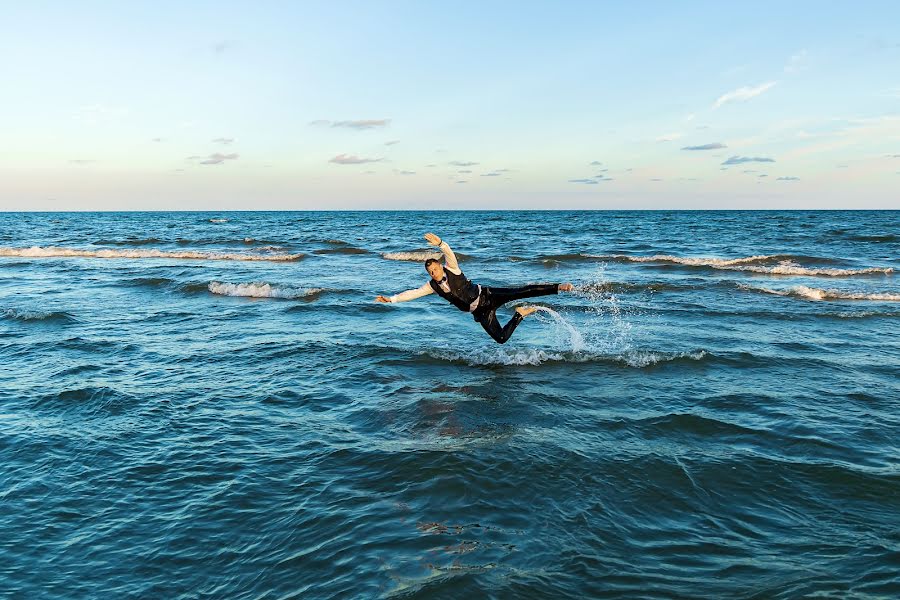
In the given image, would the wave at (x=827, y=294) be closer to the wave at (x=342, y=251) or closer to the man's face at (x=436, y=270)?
the man's face at (x=436, y=270)

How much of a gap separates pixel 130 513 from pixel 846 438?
8.91 meters

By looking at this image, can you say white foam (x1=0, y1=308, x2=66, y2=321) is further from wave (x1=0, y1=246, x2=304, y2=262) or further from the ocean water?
wave (x1=0, y1=246, x2=304, y2=262)

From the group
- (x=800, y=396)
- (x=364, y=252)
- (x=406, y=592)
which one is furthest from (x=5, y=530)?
(x=364, y=252)

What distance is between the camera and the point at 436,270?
9.59 metres

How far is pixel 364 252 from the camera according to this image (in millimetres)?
39281

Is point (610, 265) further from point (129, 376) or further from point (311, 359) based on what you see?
point (129, 376)

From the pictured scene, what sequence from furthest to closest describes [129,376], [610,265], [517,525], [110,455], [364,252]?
[364,252] < [610,265] < [129,376] < [110,455] < [517,525]

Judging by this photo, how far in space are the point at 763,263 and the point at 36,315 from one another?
103 ft

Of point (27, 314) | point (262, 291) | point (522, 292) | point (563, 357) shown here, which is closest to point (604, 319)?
point (563, 357)

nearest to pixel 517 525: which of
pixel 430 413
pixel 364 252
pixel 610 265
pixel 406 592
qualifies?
pixel 406 592

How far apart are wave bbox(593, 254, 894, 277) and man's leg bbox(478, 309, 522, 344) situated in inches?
→ 791

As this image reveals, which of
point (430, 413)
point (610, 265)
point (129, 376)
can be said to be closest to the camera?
point (430, 413)

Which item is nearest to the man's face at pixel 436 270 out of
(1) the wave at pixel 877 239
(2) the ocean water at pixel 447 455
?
(2) the ocean water at pixel 447 455

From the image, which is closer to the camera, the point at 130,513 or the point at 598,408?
Result: the point at 130,513
